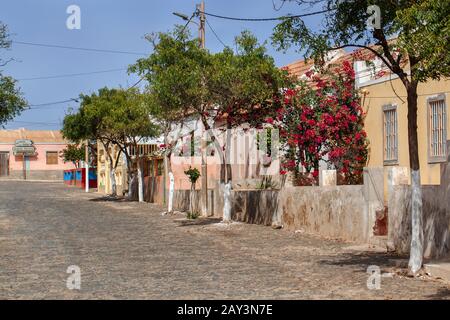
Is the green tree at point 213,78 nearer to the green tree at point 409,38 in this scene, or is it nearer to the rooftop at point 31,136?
the green tree at point 409,38

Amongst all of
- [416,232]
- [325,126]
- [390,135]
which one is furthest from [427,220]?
[325,126]

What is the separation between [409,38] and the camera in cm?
1088

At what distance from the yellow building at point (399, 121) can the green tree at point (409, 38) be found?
422 cm

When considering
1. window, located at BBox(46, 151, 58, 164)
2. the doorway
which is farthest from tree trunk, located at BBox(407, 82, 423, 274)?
window, located at BBox(46, 151, 58, 164)

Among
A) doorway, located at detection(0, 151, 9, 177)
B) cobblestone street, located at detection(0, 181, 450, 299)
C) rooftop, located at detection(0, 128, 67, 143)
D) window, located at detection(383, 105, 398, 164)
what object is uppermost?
rooftop, located at detection(0, 128, 67, 143)

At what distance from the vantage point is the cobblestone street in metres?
10.6

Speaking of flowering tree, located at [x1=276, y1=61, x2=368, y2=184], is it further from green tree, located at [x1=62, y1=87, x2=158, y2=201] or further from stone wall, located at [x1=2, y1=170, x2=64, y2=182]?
stone wall, located at [x1=2, y1=170, x2=64, y2=182]

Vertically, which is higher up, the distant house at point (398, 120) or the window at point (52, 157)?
the window at point (52, 157)

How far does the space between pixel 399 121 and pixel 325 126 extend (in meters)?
3.24

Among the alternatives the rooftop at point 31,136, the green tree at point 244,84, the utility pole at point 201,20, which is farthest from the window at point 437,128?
the rooftop at point 31,136

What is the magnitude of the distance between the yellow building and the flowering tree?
14.9 inches

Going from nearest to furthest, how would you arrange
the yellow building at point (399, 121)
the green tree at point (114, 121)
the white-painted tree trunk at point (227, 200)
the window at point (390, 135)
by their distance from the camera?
the yellow building at point (399, 121) → the window at point (390, 135) → the white-painted tree trunk at point (227, 200) → the green tree at point (114, 121)

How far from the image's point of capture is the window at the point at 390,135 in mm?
20906

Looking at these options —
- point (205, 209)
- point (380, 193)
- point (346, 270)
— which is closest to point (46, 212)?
point (205, 209)
